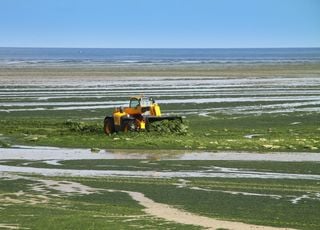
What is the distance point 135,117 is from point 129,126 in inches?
26.5

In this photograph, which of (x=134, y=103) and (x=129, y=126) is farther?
(x=134, y=103)

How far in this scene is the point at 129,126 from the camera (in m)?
35.9

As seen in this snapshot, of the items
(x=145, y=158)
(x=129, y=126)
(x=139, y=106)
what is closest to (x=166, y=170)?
(x=145, y=158)

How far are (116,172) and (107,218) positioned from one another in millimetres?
8435

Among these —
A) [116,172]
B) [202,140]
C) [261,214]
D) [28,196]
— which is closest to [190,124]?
[202,140]

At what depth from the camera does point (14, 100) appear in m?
58.6

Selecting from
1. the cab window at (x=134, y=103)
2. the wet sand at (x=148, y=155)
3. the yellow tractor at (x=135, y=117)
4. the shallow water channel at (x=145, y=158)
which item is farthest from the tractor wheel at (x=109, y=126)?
the wet sand at (x=148, y=155)

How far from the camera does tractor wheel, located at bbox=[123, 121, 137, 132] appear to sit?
35.9m

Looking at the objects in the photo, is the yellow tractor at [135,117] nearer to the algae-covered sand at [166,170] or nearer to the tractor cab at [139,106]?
the tractor cab at [139,106]

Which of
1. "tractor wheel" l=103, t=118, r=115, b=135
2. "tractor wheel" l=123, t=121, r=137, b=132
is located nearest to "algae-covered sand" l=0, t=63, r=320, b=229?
"tractor wheel" l=103, t=118, r=115, b=135

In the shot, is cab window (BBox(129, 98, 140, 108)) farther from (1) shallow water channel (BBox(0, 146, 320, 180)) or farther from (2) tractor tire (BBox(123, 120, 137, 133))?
(1) shallow water channel (BBox(0, 146, 320, 180))

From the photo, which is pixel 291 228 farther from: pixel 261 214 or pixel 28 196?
pixel 28 196

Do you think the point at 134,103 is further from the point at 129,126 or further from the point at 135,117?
the point at 129,126

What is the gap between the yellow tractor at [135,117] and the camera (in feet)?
118
